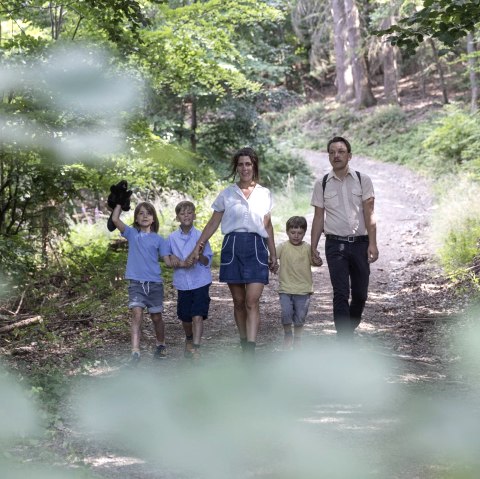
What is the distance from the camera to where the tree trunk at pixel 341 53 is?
111 ft

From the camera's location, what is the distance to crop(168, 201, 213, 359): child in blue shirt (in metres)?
6.86

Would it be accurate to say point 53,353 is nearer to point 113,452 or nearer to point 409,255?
point 113,452

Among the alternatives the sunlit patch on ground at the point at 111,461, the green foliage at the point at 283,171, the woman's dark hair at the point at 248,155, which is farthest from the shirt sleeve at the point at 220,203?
the green foliage at the point at 283,171

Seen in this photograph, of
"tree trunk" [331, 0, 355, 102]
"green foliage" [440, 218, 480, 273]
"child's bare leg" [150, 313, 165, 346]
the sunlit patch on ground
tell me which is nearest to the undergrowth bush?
"green foliage" [440, 218, 480, 273]

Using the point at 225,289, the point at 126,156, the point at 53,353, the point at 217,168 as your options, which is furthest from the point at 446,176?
the point at 53,353

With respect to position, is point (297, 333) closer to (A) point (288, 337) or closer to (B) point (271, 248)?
(A) point (288, 337)

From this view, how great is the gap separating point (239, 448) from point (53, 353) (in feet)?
10.3

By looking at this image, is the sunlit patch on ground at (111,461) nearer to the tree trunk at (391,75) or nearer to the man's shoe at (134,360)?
the man's shoe at (134,360)

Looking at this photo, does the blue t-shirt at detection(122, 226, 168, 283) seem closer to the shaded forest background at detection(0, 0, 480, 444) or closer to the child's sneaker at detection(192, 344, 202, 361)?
the child's sneaker at detection(192, 344, 202, 361)

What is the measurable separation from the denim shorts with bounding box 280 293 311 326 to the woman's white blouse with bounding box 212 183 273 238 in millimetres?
742

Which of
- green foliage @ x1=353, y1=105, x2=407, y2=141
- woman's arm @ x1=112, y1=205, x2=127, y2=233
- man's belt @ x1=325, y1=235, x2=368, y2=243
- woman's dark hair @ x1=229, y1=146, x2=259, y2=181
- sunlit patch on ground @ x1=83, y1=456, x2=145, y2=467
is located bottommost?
sunlit patch on ground @ x1=83, y1=456, x2=145, y2=467

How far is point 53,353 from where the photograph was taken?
7.02m

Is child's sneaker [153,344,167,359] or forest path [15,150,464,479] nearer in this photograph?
forest path [15,150,464,479]

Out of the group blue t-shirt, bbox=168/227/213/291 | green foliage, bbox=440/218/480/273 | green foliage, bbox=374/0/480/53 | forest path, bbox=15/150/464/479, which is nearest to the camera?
forest path, bbox=15/150/464/479
